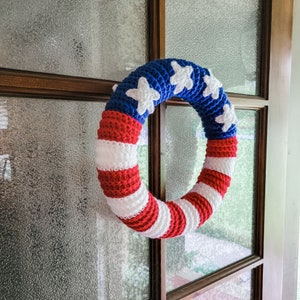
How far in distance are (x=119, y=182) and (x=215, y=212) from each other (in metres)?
0.41

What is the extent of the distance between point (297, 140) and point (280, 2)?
20.0 inches

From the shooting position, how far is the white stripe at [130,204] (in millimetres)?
507

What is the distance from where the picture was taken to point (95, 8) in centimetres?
60

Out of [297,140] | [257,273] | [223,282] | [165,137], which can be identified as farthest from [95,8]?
[297,140]

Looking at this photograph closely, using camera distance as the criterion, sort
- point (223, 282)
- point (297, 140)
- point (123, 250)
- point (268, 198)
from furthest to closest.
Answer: point (297, 140)
point (268, 198)
point (223, 282)
point (123, 250)

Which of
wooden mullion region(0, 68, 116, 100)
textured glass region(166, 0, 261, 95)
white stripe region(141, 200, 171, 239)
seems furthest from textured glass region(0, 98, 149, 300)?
textured glass region(166, 0, 261, 95)

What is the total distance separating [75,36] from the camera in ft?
1.88

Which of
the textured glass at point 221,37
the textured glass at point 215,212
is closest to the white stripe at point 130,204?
the textured glass at point 215,212

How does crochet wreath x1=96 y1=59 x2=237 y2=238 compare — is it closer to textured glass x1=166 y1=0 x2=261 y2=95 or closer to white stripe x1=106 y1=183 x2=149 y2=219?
white stripe x1=106 y1=183 x2=149 y2=219

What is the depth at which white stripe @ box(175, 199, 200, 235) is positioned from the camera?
596mm

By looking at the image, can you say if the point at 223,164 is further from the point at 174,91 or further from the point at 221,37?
the point at 221,37

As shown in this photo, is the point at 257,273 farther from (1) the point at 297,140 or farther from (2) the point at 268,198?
(1) the point at 297,140

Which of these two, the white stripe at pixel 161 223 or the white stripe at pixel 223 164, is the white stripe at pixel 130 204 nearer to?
the white stripe at pixel 161 223

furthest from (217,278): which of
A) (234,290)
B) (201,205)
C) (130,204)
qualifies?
(130,204)
